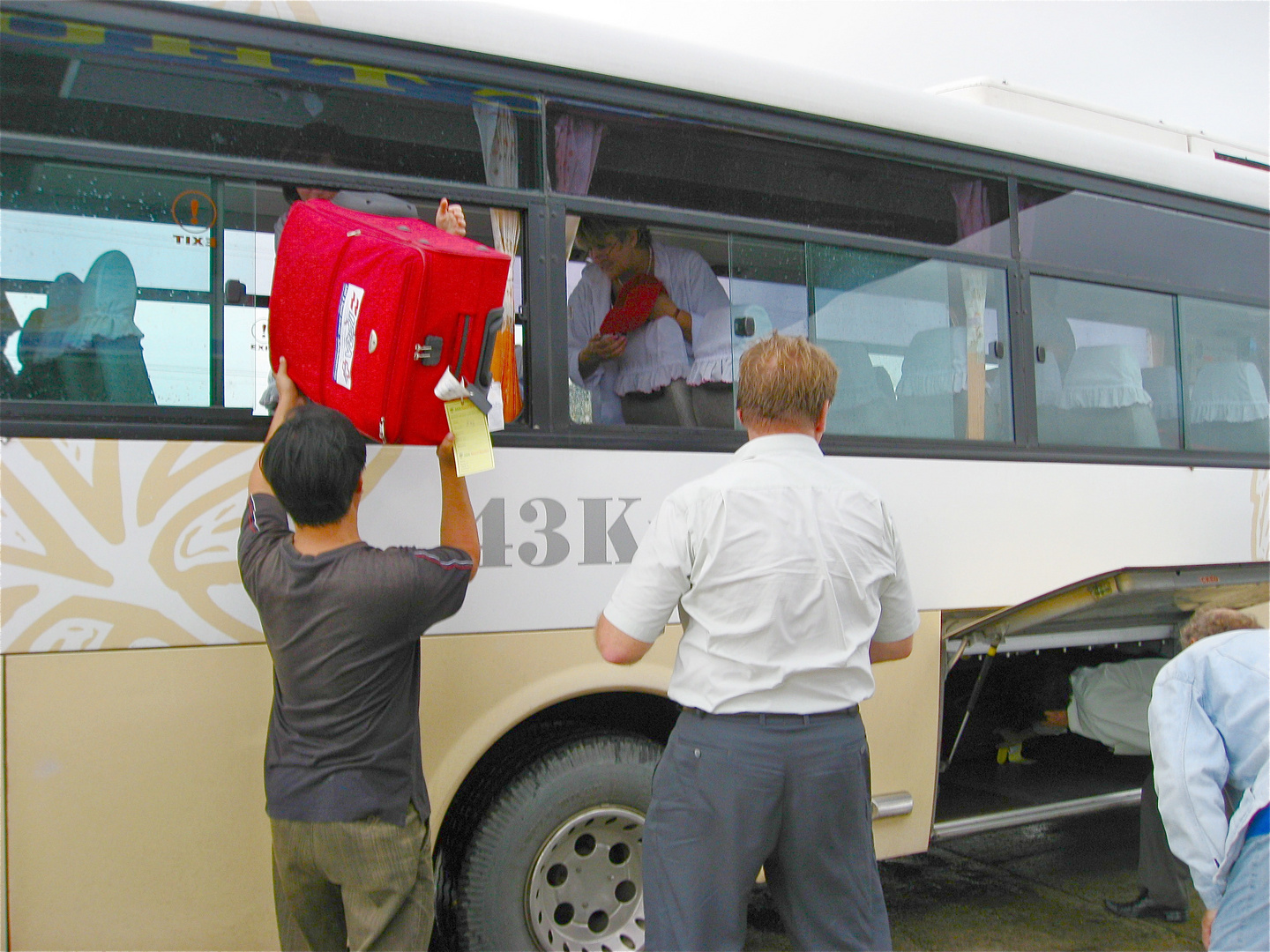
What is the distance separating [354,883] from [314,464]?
97 cm

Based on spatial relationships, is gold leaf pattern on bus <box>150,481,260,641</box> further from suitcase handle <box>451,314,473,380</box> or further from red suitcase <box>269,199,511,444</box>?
suitcase handle <box>451,314,473,380</box>

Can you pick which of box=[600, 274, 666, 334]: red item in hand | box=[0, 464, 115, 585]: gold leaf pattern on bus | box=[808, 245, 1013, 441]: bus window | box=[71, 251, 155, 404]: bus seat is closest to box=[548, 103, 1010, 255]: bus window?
box=[808, 245, 1013, 441]: bus window

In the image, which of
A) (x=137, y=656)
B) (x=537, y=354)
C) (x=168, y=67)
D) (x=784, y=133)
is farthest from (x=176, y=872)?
(x=784, y=133)

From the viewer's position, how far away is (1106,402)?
421 cm

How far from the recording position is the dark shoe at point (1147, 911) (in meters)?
4.15

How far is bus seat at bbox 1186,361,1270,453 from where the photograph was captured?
4.48 m

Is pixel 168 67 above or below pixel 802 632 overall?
above

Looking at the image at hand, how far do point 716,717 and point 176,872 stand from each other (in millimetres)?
1603

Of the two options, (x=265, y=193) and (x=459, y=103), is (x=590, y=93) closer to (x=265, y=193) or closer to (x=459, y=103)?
(x=459, y=103)

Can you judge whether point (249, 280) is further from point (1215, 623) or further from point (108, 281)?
point (1215, 623)

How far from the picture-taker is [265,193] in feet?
9.06

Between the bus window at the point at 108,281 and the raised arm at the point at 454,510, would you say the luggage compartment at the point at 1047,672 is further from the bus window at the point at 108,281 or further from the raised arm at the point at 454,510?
the bus window at the point at 108,281

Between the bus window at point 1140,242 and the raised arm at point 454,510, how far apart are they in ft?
8.83

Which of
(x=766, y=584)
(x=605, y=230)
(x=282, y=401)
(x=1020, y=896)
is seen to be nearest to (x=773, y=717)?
(x=766, y=584)
